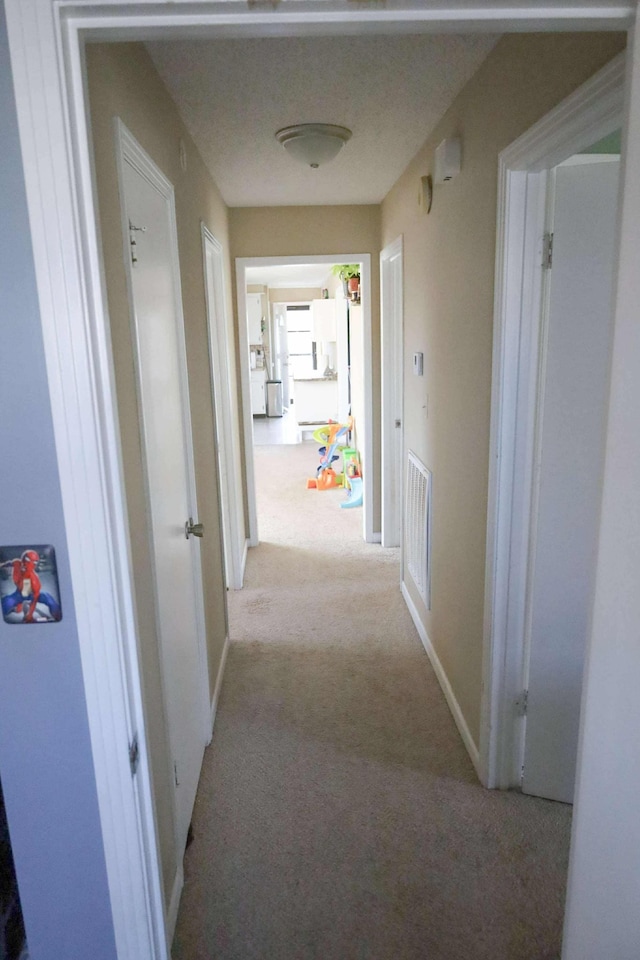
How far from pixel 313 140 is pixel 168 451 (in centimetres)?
155

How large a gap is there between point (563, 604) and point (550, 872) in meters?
0.79

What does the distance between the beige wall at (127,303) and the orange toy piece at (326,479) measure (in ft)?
11.8

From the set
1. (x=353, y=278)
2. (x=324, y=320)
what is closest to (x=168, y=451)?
(x=353, y=278)

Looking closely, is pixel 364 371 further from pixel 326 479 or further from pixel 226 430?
pixel 326 479

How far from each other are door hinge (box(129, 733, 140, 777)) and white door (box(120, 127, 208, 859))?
1.98 ft

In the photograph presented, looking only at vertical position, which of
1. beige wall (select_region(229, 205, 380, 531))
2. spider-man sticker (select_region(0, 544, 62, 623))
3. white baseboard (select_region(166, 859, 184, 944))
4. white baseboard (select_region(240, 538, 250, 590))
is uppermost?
beige wall (select_region(229, 205, 380, 531))

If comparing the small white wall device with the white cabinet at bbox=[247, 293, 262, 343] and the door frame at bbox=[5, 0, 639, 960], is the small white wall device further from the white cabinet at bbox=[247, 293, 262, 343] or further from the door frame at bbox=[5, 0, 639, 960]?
the white cabinet at bbox=[247, 293, 262, 343]

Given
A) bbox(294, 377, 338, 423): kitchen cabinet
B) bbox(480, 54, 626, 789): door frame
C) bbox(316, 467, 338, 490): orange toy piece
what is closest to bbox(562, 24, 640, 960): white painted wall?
bbox(480, 54, 626, 789): door frame

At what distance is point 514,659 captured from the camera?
6.91 ft

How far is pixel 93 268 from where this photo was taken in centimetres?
93

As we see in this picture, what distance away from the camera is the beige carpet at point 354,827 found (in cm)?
172

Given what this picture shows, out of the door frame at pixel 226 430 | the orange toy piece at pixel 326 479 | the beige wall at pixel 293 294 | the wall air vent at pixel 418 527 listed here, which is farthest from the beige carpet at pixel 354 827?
the beige wall at pixel 293 294

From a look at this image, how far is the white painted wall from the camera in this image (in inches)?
35.1

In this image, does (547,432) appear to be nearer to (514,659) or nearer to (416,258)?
Result: (514,659)
